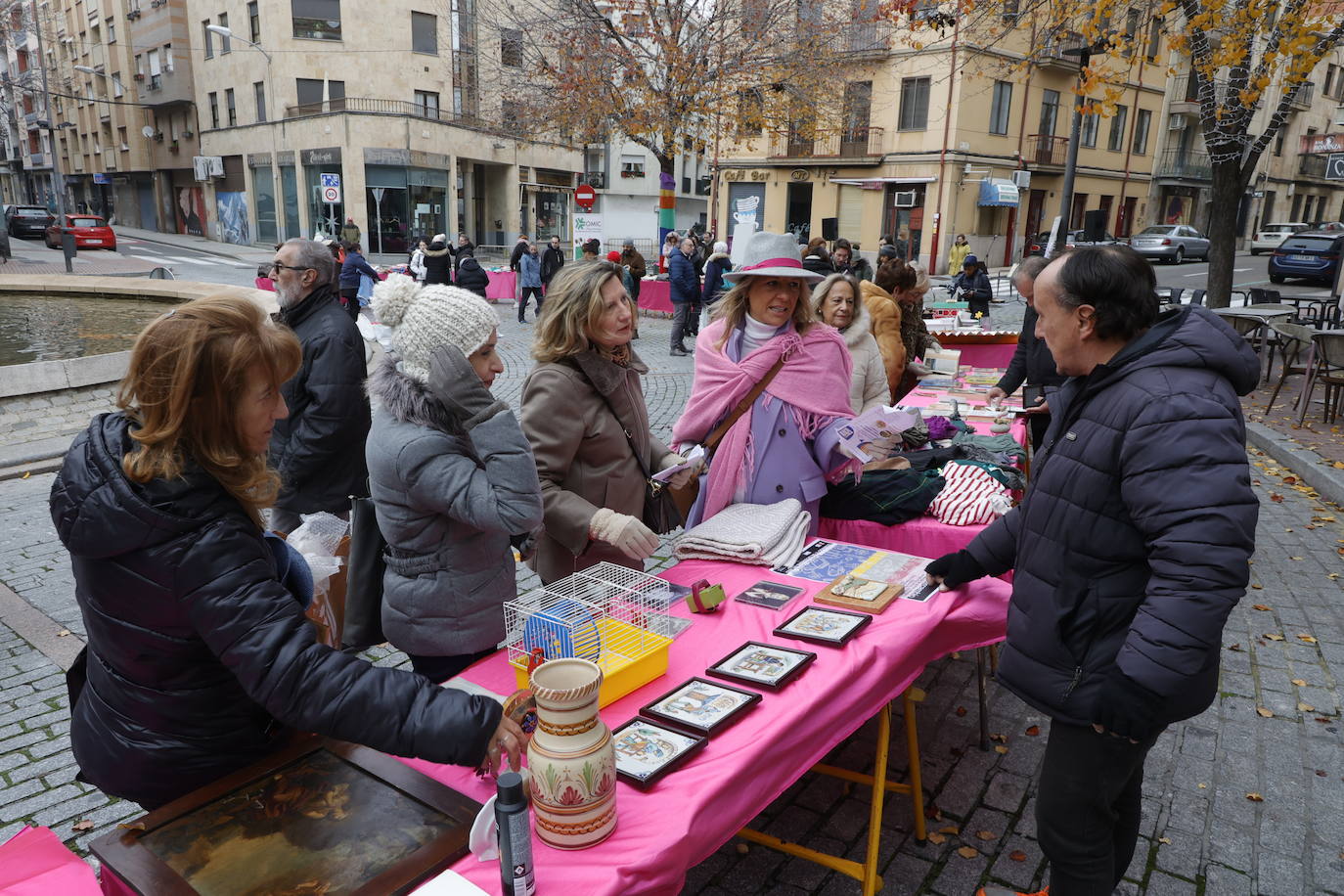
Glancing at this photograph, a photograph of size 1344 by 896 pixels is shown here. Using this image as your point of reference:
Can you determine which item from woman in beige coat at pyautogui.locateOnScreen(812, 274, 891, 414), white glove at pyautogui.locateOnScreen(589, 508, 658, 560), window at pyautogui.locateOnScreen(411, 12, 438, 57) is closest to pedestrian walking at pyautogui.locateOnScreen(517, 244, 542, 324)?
woman in beige coat at pyautogui.locateOnScreen(812, 274, 891, 414)

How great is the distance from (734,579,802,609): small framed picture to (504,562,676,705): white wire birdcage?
0.88 ft

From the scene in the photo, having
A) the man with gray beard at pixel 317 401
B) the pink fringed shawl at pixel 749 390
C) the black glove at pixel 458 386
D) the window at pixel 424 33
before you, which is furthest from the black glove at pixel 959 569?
the window at pixel 424 33

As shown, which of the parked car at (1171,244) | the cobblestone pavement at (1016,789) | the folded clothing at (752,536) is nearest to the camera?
the cobblestone pavement at (1016,789)

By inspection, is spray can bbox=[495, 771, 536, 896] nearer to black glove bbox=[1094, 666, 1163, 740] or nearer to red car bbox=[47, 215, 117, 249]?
black glove bbox=[1094, 666, 1163, 740]

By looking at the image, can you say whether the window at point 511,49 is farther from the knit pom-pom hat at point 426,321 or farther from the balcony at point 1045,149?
the balcony at point 1045,149

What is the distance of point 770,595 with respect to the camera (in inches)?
106

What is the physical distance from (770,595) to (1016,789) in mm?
1424

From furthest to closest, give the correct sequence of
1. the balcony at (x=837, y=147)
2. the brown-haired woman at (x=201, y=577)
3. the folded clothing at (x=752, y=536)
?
the balcony at (x=837, y=147), the folded clothing at (x=752, y=536), the brown-haired woman at (x=201, y=577)

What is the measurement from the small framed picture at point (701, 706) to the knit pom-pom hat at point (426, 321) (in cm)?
110

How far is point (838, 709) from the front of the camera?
7.22 feet

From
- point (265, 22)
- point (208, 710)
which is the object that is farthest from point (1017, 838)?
point (265, 22)

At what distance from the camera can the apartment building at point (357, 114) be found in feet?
108

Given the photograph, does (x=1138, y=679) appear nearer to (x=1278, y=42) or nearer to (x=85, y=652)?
(x=85, y=652)

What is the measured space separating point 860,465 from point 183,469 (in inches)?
108
